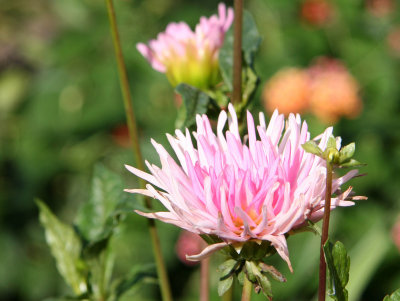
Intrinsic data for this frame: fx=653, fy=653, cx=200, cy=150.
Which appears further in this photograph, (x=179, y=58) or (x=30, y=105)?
(x=30, y=105)

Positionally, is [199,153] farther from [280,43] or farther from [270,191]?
[280,43]

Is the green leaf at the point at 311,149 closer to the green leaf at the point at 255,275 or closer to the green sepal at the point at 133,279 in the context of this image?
the green leaf at the point at 255,275

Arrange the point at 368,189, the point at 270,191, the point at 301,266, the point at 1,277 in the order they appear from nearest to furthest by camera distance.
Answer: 1. the point at 270,191
2. the point at 301,266
3. the point at 368,189
4. the point at 1,277

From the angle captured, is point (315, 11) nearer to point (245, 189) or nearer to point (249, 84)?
point (249, 84)

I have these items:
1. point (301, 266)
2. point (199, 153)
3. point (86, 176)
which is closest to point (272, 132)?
point (199, 153)

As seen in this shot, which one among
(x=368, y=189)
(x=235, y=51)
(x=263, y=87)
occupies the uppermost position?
(x=263, y=87)

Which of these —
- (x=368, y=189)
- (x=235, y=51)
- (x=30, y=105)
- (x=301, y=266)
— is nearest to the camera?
(x=235, y=51)

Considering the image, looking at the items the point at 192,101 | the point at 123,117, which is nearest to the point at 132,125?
the point at 192,101
